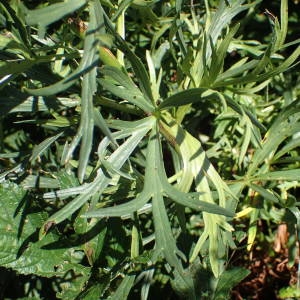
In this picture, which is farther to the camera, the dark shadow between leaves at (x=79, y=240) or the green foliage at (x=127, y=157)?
the dark shadow between leaves at (x=79, y=240)

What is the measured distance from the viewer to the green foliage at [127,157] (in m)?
0.93

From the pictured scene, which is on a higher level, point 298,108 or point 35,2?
point 35,2

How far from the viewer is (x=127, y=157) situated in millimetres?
984

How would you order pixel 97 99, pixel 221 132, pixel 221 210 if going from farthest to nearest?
pixel 221 132 < pixel 97 99 < pixel 221 210

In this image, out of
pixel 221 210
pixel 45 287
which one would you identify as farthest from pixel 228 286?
pixel 45 287

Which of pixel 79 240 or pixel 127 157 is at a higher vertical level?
pixel 127 157

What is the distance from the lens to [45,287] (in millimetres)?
1418

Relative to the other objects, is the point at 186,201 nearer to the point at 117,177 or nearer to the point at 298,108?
the point at 117,177

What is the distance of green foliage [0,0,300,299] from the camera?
36.6 inches

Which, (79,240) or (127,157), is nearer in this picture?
(127,157)

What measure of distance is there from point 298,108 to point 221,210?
0.40 m

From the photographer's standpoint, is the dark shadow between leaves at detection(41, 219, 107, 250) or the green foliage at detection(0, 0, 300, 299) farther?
the dark shadow between leaves at detection(41, 219, 107, 250)

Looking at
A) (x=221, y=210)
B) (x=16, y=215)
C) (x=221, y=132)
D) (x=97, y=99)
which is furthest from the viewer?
(x=221, y=132)

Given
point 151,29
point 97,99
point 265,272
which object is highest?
point 151,29
